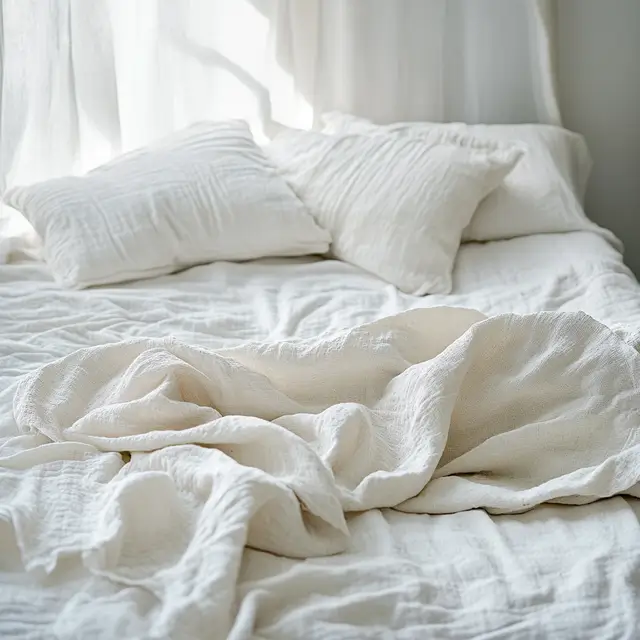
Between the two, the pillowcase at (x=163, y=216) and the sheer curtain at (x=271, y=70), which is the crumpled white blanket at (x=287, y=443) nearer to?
the pillowcase at (x=163, y=216)

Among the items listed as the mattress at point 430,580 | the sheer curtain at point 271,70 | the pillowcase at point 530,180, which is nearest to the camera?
the mattress at point 430,580

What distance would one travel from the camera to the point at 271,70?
258 cm

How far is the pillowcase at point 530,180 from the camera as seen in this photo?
87.7 inches

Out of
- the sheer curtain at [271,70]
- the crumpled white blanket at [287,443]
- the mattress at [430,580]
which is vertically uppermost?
the sheer curtain at [271,70]

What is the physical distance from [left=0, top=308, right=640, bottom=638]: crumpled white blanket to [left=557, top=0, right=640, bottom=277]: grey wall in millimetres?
1450

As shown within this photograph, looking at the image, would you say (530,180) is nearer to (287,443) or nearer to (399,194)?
(399,194)

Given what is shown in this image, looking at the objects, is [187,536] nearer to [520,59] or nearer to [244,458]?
[244,458]

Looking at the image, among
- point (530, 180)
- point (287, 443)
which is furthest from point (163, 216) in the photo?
point (287, 443)

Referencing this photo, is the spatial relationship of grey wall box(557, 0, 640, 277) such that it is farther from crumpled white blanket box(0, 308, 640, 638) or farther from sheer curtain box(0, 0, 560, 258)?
crumpled white blanket box(0, 308, 640, 638)

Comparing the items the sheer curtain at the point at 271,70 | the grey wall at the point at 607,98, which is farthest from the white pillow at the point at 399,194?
the grey wall at the point at 607,98

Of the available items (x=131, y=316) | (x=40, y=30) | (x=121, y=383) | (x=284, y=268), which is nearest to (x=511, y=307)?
(x=284, y=268)

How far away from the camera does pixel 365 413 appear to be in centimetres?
123

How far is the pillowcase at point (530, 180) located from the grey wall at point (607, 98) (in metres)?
0.16

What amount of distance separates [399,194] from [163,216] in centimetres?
47
